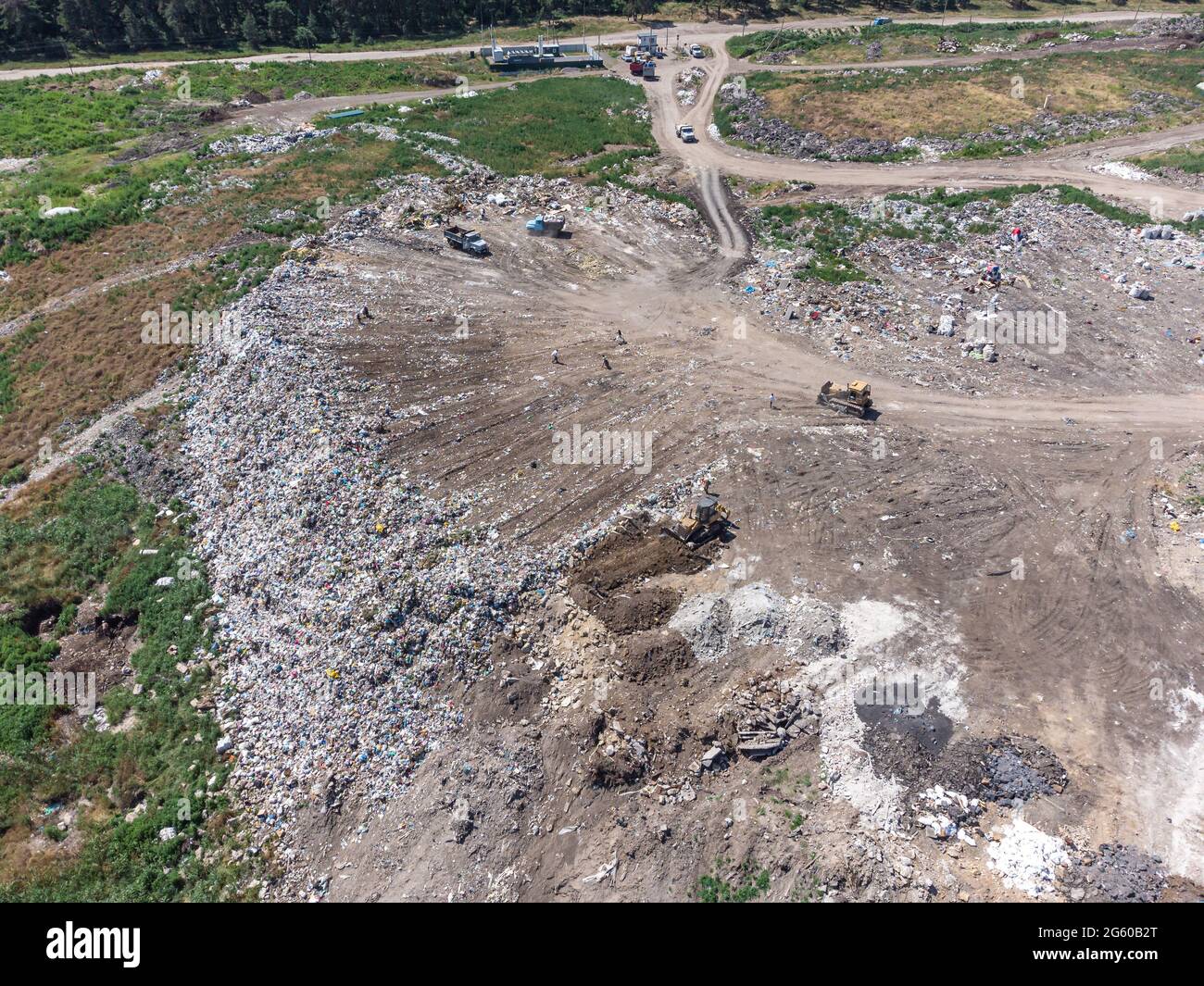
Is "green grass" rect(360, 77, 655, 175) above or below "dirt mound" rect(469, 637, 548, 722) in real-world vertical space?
above

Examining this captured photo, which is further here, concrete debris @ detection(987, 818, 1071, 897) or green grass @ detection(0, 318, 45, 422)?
green grass @ detection(0, 318, 45, 422)

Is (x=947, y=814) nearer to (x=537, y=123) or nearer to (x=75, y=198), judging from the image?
(x=537, y=123)

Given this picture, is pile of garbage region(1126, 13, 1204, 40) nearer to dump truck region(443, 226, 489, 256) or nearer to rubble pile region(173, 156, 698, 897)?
dump truck region(443, 226, 489, 256)

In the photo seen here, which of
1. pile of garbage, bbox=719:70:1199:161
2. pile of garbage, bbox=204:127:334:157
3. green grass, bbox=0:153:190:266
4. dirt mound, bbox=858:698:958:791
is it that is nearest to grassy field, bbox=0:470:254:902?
dirt mound, bbox=858:698:958:791

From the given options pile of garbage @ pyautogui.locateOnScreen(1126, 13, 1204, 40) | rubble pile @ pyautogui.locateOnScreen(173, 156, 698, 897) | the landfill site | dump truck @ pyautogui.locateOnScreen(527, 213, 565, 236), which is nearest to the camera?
the landfill site

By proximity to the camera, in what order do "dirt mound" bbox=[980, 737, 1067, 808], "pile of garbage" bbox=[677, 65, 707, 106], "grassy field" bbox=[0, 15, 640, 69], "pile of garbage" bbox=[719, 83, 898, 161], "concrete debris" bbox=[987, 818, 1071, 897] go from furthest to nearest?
"grassy field" bbox=[0, 15, 640, 69]
"pile of garbage" bbox=[677, 65, 707, 106]
"pile of garbage" bbox=[719, 83, 898, 161]
"dirt mound" bbox=[980, 737, 1067, 808]
"concrete debris" bbox=[987, 818, 1071, 897]

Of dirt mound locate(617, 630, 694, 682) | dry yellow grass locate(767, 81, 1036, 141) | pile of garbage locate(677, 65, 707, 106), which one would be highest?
pile of garbage locate(677, 65, 707, 106)

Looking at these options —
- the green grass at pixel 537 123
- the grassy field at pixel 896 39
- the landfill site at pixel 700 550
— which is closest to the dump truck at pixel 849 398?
the landfill site at pixel 700 550
